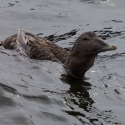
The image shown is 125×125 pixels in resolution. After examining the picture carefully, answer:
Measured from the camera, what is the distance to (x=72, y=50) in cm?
1034

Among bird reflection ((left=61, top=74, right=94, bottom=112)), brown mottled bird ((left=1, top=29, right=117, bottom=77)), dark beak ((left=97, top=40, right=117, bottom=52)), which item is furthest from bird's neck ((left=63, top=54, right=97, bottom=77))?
dark beak ((left=97, top=40, right=117, bottom=52))

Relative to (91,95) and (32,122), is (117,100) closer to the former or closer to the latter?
(91,95)

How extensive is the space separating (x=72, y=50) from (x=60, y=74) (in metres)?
0.52

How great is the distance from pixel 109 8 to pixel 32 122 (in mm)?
8725

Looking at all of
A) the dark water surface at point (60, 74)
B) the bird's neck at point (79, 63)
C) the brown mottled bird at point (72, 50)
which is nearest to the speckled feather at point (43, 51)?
the brown mottled bird at point (72, 50)

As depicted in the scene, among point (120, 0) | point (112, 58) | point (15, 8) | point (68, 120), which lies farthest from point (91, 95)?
point (120, 0)

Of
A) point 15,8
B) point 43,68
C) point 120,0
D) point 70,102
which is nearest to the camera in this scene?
point 70,102

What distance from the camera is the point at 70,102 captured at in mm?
8570

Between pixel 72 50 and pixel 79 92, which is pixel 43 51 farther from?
pixel 79 92

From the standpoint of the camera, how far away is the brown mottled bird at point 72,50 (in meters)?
9.83

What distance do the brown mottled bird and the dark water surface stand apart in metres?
0.21

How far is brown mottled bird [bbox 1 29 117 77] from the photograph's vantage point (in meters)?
9.83

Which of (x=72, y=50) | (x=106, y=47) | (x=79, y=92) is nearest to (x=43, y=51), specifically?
(x=72, y=50)

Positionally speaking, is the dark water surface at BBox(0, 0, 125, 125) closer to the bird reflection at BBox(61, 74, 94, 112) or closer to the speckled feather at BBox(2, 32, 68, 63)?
the bird reflection at BBox(61, 74, 94, 112)
